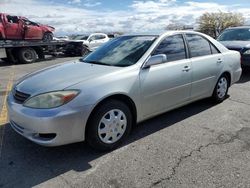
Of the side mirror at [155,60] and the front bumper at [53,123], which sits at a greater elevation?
the side mirror at [155,60]

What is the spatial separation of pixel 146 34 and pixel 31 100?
222 centimetres

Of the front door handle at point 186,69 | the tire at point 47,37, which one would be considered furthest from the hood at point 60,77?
the tire at point 47,37

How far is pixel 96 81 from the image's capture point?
3.37m

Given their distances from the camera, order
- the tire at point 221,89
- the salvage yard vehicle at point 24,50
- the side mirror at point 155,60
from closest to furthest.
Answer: the side mirror at point 155,60 → the tire at point 221,89 → the salvage yard vehicle at point 24,50

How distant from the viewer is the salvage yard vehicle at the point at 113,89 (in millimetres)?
3162

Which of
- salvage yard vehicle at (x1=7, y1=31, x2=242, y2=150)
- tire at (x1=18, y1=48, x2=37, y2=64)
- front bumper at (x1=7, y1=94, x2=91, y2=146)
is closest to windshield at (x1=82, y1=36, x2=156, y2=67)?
salvage yard vehicle at (x1=7, y1=31, x2=242, y2=150)

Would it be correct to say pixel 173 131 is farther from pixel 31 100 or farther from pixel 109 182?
pixel 31 100

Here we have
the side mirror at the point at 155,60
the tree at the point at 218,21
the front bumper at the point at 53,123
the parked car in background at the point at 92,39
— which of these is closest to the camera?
the front bumper at the point at 53,123

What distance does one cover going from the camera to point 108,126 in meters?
3.50

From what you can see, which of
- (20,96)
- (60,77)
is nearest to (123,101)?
(60,77)

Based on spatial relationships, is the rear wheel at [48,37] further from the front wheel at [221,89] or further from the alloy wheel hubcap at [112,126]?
the alloy wheel hubcap at [112,126]

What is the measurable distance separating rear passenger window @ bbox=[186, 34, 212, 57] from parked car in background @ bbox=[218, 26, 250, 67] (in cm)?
363

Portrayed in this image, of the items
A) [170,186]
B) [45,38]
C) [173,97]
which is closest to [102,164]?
[170,186]

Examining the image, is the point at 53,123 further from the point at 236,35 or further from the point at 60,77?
the point at 236,35
